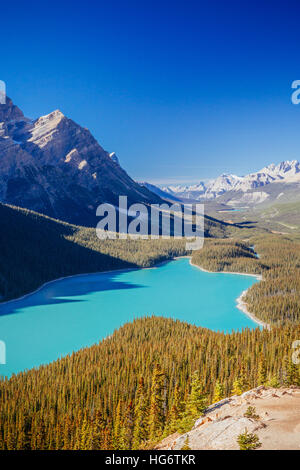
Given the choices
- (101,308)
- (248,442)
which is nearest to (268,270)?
(101,308)

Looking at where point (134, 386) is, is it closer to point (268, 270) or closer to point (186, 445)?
point (186, 445)

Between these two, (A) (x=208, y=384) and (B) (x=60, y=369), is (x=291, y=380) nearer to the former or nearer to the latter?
(A) (x=208, y=384)

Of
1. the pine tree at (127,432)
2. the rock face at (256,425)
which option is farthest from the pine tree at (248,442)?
the pine tree at (127,432)

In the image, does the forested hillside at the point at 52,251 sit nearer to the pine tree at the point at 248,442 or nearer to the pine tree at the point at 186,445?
the pine tree at the point at 186,445

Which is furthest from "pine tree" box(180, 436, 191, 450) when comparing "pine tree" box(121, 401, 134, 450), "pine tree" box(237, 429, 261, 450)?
"pine tree" box(121, 401, 134, 450)

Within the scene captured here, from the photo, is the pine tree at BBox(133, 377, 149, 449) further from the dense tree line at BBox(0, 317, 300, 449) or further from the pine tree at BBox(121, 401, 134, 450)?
the pine tree at BBox(121, 401, 134, 450)
